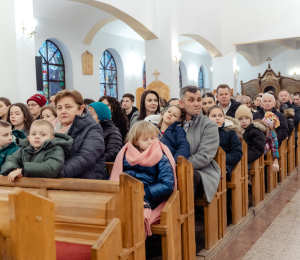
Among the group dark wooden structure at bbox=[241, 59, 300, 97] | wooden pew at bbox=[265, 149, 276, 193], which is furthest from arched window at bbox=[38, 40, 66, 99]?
dark wooden structure at bbox=[241, 59, 300, 97]

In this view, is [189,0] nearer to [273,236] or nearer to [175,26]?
[175,26]

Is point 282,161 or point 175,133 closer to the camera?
point 175,133

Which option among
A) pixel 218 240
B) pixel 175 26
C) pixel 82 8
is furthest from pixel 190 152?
pixel 82 8

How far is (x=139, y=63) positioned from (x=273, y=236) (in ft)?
41.1

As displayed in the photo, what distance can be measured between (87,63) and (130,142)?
10.3 m

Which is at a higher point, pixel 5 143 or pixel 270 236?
pixel 5 143

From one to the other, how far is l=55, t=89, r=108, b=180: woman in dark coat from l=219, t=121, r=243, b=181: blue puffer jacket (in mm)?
1532

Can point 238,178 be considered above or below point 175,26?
below

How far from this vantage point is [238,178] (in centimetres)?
404

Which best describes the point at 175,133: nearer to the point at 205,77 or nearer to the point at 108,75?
the point at 108,75

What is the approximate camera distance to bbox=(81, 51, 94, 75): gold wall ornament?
1239 centimetres

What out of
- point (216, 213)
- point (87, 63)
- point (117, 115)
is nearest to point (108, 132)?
point (117, 115)

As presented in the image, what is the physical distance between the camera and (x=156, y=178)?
2.69 metres

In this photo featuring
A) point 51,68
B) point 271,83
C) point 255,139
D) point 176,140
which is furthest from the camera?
point 271,83
